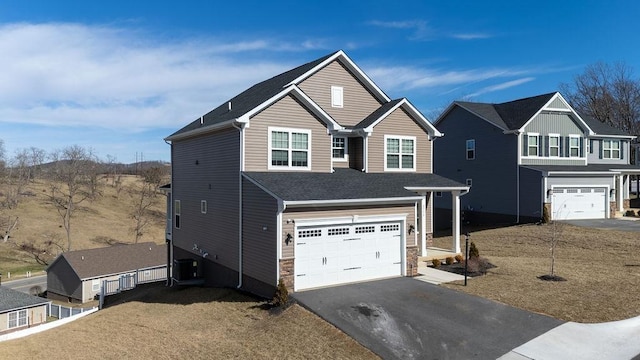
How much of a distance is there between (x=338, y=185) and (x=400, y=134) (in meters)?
5.83

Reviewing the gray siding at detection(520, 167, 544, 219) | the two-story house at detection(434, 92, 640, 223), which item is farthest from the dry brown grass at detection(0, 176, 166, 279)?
the gray siding at detection(520, 167, 544, 219)

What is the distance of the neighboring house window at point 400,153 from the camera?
2012 centimetres

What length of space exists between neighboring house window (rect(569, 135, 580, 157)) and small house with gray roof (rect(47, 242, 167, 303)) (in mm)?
34845

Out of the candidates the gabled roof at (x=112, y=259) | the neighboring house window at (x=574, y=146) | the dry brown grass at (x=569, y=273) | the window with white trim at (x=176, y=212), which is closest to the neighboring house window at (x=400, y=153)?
the dry brown grass at (x=569, y=273)

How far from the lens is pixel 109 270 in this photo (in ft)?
131

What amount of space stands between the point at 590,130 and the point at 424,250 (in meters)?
21.2

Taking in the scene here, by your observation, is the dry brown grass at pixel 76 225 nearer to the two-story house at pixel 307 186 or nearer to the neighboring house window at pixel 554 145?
the two-story house at pixel 307 186

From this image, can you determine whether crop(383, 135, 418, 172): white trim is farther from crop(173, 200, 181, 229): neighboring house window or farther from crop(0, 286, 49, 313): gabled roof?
crop(0, 286, 49, 313): gabled roof

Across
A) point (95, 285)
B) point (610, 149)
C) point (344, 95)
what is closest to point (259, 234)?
point (344, 95)

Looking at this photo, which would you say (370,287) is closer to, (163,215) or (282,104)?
(282,104)

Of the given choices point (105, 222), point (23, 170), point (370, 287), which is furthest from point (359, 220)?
point (23, 170)

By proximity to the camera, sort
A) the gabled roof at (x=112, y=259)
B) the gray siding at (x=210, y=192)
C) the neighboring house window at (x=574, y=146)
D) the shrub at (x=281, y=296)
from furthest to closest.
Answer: the gabled roof at (x=112, y=259), the neighboring house window at (x=574, y=146), the gray siding at (x=210, y=192), the shrub at (x=281, y=296)

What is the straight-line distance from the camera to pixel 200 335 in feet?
39.0

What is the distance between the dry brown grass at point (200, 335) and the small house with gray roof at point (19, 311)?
18.9 meters
